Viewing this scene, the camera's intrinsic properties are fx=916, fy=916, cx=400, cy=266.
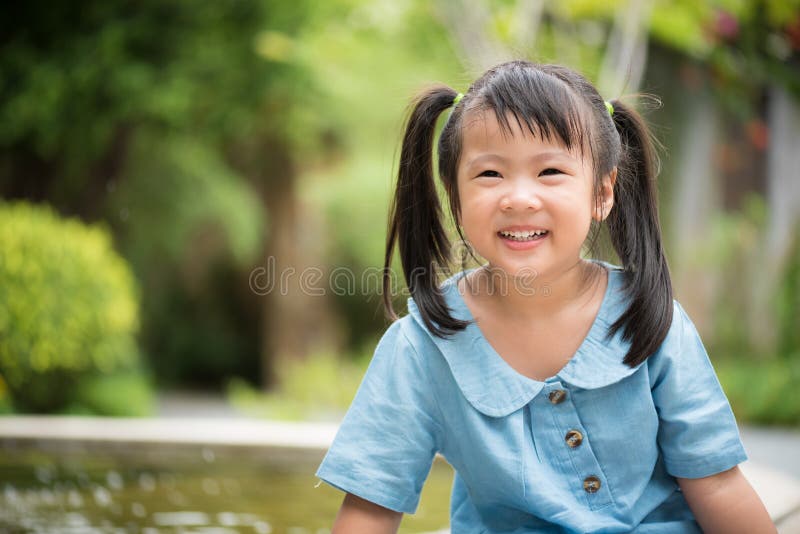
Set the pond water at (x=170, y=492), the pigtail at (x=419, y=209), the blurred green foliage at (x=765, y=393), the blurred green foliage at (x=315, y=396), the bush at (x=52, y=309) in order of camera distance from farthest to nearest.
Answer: the blurred green foliage at (x=315, y=396)
the blurred green foliage at (x=765, y=393)
the bush at (x=52, y=309)
the pond water at (x=170, y=492)
the pigtail at (x=419, y=209)

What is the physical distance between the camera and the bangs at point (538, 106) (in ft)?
5.09

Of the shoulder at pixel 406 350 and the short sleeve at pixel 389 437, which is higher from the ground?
the shoulder at pixel 406 350

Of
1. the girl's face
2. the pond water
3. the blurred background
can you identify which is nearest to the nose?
the girl's face

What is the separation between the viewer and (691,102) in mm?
9016

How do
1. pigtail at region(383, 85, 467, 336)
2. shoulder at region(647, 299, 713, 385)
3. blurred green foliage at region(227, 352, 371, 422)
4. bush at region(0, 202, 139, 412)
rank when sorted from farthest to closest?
blurred green foliage at region(227, 352, 371, 422) < bush at region(0, 202, 139, 412) < pigtail at region(383, 85, 467, 336) < shoulder at region(647, 299, 713, 385)

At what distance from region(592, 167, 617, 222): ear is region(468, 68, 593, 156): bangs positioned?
0.11m

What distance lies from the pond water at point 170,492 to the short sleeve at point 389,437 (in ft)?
4.72

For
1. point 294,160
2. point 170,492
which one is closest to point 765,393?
point 170,492

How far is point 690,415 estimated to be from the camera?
1.62 metres

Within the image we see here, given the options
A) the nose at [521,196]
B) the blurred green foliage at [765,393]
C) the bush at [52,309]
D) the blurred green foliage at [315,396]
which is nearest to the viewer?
the nose at [521,196]

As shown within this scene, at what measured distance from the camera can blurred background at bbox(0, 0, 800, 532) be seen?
6.86 metres

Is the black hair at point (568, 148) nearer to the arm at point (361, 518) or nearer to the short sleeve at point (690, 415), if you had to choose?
the short sleeve at point (690, 415)

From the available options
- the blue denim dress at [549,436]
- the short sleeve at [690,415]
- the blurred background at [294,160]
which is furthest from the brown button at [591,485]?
the blurred background at [294,160]

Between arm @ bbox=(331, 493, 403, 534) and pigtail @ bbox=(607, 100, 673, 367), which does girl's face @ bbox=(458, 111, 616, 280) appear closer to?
pigtail @ bbox=(607, 100, 673, 367)
